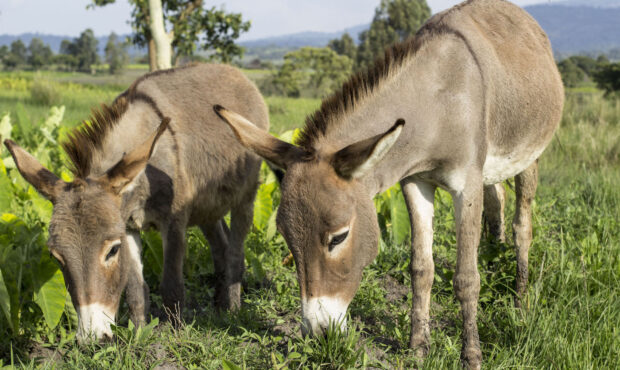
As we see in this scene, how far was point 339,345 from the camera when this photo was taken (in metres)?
2.61

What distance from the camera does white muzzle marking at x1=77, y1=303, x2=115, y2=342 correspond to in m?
2.78

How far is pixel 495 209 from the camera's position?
4.64 meters

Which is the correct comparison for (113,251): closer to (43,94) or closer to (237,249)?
(237,249)

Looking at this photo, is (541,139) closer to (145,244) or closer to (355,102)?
(355,102)

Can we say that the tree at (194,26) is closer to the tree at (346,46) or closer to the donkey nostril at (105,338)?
the donkey nostril at (105,338)

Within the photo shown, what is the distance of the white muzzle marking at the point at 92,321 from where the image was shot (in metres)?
2.78

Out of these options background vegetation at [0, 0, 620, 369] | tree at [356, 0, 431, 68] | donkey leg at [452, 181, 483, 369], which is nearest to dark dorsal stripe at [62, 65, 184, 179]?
background vegetation at [0, 0, 620, 369]

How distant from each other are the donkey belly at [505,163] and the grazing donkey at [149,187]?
1.86 meters

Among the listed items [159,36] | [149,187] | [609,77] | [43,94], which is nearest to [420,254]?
[149,187]

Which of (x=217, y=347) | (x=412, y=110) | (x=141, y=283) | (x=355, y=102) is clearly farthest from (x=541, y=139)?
(x=141, y=283)

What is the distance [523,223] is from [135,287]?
3.09 meters

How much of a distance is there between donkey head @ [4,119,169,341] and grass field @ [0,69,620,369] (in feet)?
0.70

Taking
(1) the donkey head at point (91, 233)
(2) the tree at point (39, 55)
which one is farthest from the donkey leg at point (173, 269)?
(2) the tree at point (39, 55)

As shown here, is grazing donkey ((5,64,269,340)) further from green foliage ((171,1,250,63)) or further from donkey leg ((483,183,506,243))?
green foliage ((171,1,250,63))
